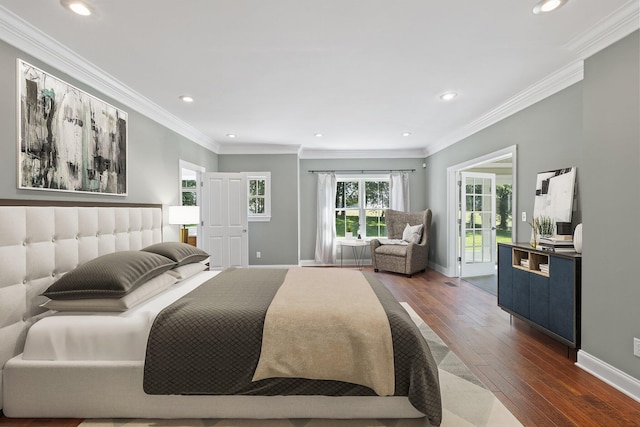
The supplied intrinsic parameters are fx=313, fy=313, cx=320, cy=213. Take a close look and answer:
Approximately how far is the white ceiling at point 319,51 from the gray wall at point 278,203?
6.70ft

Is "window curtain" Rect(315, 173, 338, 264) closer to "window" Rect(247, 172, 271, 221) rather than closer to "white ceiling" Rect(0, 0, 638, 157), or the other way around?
"window" Rect(247, 172, 271, 221)

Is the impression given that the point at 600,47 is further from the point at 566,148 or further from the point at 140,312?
the point at 140,312

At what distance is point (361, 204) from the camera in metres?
6.87

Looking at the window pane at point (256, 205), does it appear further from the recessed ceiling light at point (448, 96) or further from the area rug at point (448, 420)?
the area rug at point (448, 420)

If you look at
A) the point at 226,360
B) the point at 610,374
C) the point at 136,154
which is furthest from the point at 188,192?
the point at 610,374

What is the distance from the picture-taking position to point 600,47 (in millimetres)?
2223

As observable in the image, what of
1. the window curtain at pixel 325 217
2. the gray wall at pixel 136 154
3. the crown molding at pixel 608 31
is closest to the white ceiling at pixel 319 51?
the crown molding at pixel 608 31

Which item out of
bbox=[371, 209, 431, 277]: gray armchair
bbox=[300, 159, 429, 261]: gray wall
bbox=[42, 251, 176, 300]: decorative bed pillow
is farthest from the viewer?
bbox=[300, 159, 429, 261]: gray wall

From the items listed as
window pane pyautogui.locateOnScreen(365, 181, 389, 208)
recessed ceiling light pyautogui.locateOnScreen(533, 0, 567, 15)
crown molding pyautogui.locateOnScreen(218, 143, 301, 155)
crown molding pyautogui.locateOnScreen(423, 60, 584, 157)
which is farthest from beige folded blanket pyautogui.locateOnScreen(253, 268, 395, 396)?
window pane pyautogui.locateOnScreen(365, 181, 389, 208)

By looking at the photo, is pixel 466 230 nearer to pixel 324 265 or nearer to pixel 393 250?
pixel 393 250

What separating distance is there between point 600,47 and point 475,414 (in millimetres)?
2631

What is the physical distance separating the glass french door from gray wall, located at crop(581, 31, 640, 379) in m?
3.10

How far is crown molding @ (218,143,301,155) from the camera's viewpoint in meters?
6.00

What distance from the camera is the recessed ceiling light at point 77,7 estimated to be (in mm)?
1855
